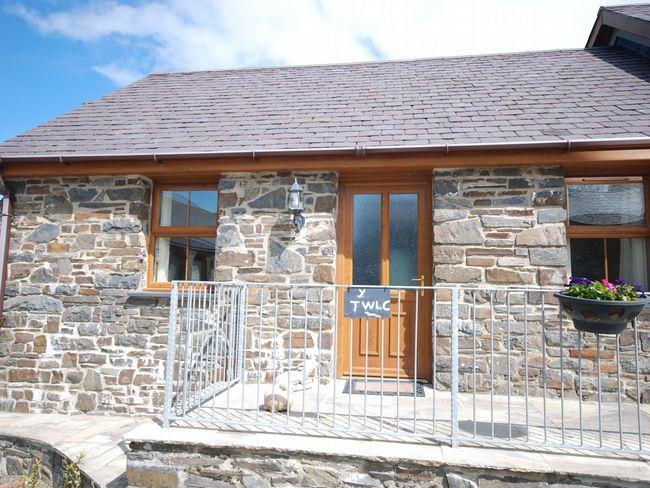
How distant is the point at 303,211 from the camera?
4961 mm

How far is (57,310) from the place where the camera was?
205 inches

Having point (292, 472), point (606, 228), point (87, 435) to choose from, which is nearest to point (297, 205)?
point (292, 472)

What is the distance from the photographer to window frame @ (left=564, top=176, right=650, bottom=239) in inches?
185

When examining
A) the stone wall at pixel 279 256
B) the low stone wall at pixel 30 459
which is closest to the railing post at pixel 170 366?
the low stone wall at pixel 30 459

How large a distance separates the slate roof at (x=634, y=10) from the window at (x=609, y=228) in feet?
11.7

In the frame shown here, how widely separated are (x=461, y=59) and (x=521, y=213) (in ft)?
13.4

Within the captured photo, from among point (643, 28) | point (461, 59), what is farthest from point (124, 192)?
point (643, 28)

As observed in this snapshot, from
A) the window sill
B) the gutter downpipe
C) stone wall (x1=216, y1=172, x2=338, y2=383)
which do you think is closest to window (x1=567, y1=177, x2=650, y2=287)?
stone wall (x1=216, y1=172, x2=338, y2=383)

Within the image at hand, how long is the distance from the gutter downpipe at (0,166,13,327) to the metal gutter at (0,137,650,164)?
1.46ft

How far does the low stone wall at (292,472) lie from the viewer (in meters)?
2.54

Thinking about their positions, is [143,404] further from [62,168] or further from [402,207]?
[402,207]

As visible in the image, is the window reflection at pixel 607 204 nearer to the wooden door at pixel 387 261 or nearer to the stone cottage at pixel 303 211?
the stone cottage at pixel 303 211

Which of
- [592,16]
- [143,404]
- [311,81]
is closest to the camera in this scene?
[143,404]

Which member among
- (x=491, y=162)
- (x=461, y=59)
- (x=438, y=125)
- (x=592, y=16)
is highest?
(x=592, y=16)
